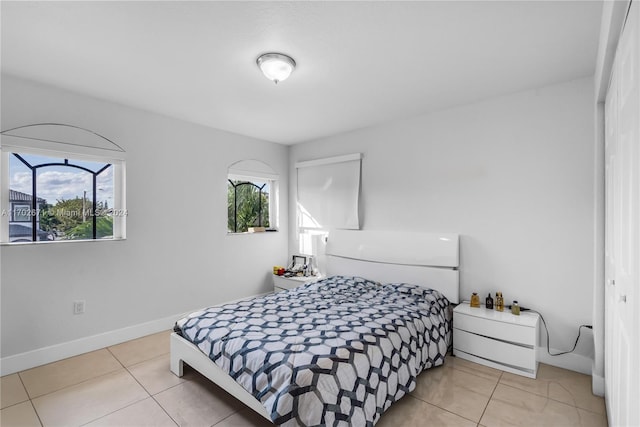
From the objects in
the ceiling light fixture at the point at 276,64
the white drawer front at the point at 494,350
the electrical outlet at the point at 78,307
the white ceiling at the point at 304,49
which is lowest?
the white drawer front at the point at 494,350

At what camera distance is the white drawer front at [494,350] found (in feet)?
8.37

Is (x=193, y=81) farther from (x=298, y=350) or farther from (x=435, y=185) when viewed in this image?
(x=435, y=185)

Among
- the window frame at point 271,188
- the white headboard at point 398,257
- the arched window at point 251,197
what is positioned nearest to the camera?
the white headboard at point 398,257

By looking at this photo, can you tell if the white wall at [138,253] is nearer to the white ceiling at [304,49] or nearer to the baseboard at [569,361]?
the white ceiling at [304,49]

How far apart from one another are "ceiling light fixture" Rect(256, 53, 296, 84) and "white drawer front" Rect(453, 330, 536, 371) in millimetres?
2688

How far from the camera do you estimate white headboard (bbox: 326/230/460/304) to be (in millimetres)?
3244

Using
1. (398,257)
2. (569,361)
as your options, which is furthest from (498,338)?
(398,257)

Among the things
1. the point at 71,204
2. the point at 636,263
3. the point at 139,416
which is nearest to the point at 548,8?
the point at 636,263

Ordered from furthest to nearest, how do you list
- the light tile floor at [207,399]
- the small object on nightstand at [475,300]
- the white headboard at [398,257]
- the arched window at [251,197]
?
the arched window at [251,197] → the white headboard at [398,257] → the small object on nightstand at [475,300] → the light tile floor at [207,399]

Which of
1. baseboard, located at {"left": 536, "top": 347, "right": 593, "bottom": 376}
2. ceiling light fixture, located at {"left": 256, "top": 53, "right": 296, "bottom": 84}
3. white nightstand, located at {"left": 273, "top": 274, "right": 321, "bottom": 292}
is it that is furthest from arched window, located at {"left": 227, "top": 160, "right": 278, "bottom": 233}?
baseboard, located at {"left": 536, "top": 347, "right": 593, "bottom": 376}

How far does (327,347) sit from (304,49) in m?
1.99

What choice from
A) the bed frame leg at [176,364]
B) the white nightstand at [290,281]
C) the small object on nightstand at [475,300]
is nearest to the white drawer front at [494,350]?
the small object on nightstand at [475,300]

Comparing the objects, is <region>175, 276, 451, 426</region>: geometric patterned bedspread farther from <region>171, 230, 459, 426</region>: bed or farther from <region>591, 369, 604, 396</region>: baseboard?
<region>591, 369, 604, 396</region>: baseboard

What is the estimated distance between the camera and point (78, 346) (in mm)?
2971
